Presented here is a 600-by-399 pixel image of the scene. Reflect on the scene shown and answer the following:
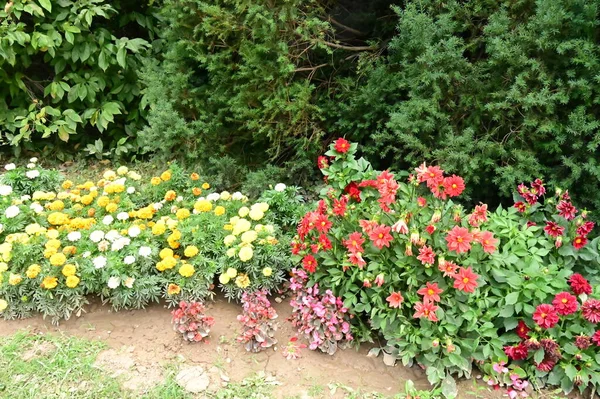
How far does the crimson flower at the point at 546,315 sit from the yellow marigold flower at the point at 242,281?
4.64ft

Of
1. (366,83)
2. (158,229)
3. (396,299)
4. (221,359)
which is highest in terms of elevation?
(366,83)

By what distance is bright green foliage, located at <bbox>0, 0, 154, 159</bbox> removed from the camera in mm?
4148

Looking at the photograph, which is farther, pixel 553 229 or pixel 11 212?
pixel 11 212

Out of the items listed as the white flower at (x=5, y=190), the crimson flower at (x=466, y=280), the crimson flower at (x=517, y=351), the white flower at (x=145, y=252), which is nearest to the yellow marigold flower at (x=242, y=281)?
the white flower at (x=145, y=252)

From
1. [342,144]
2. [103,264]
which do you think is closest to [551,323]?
[342,144]

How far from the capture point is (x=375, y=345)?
8.68 ft

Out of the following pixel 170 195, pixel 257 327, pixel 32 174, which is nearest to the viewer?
pixel 257 327

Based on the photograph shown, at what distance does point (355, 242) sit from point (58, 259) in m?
1.59

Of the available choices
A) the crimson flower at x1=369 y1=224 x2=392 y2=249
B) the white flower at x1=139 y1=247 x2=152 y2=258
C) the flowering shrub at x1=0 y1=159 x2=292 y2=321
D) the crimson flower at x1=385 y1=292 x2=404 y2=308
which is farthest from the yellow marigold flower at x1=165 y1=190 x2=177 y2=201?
→ the crimson flower at x1=385 y1=292 x2=404 y2=308

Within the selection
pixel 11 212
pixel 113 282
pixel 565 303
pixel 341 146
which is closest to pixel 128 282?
pixel 113 282

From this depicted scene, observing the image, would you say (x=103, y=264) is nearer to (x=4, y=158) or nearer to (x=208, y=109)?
(x=208, y=109)

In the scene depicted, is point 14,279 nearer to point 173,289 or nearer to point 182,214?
point 173,289

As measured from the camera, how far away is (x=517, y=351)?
226cm

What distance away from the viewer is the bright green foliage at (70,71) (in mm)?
4148
